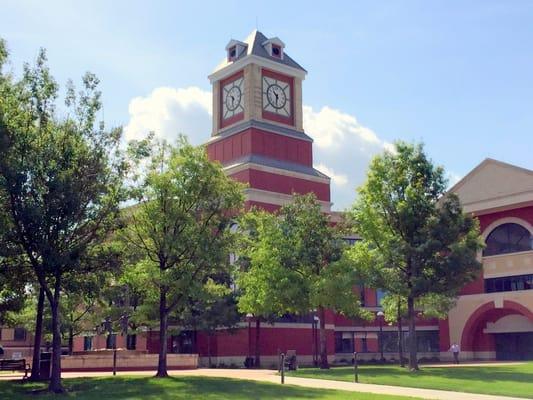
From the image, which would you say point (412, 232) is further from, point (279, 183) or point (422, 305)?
point (279, 183)

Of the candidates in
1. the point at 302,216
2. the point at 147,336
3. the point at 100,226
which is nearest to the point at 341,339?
the point at 147,336

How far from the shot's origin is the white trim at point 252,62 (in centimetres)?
5709

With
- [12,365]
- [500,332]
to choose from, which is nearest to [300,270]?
[12,365]

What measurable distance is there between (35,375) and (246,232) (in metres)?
19.9

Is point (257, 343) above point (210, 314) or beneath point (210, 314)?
beneath

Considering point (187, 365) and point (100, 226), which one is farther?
point (187, 365)

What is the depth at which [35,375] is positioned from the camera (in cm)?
2694

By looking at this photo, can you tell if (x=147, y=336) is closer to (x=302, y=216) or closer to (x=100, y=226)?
(x=302, y=216)

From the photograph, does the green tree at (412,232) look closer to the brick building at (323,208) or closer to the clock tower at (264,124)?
the brick building at (323,208)

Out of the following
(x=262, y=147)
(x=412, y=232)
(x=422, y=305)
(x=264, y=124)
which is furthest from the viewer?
(x=264, y=124)

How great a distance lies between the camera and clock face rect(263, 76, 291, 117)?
190 ft

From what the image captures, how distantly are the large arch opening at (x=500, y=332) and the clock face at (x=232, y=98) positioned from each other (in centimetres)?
2719

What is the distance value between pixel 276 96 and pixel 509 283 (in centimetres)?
2546

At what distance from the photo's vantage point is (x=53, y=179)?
22188 millimetres
